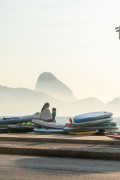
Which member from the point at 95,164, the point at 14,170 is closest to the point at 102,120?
the point at 95,164

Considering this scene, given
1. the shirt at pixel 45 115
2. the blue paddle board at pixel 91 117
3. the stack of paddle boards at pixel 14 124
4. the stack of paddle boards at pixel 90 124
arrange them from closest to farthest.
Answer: the stack of paddle boards at pixel 90 124
the blue paddle board at pixel 91 117
the shirt at pixel 45 115
the stack of paddle boards at pixel 14 124

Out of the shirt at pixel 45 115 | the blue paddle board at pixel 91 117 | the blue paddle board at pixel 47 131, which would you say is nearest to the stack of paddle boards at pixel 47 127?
the blue paddle board at pixel 47 131

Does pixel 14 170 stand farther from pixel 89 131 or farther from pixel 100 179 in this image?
pixel 89 131

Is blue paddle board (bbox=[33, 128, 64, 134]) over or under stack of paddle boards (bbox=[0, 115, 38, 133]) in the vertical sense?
under

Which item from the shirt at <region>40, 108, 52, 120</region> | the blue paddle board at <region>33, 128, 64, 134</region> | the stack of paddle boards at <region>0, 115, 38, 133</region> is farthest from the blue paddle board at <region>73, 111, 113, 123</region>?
the stack of paddle boards at <region>0, 115, 38, 133</region>

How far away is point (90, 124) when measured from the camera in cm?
2677

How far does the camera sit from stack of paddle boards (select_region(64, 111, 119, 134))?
26.5m

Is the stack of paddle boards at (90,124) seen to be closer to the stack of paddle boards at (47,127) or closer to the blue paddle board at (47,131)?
the blue paddle board at (47,131)

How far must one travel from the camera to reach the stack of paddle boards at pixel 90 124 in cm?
2653

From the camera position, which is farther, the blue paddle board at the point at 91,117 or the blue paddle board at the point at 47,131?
the blue paddle board at the point at 91,117

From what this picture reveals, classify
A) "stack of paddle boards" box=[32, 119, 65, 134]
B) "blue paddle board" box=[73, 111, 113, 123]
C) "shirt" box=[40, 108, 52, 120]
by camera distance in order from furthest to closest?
"shirt" box=[40, 108, 52, 120], "stack of paddle boards" box=[32, 119, 65, 134], "blue paddle board" box=[73, 111, 113, 123]

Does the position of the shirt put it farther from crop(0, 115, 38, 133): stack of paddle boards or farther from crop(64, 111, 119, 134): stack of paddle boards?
crop(64, 111, 119, 134): stack of paddle boards

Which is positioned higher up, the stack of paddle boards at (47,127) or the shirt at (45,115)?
the shirt at (45,115)

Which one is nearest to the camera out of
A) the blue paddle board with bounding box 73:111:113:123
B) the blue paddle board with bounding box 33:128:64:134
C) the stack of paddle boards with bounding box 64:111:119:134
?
the stack of paddle boards with bounding box 64:111:119:134
